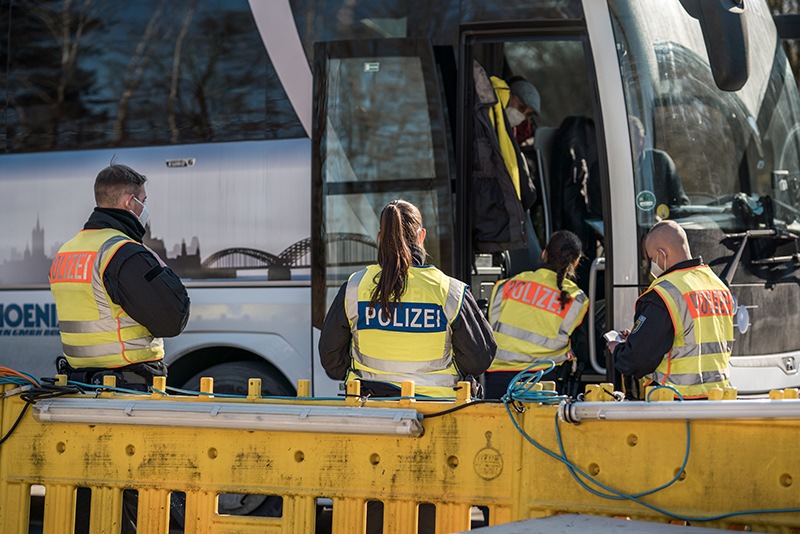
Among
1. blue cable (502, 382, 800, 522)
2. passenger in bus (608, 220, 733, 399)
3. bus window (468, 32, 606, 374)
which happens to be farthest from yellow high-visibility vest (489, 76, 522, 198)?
blue cable (502, 382, 800, 522)

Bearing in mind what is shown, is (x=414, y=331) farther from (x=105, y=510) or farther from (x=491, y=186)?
(x=491, y=186)

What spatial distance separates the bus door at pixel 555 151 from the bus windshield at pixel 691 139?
219 mm

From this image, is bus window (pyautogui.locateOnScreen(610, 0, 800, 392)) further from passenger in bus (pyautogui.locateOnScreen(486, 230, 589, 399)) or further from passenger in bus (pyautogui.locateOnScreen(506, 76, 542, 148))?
passenger in bus (pyautogui.locateOnScreen(506, 76, 542, 148))

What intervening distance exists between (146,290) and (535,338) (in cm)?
256

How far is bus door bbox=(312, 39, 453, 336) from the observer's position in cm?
616

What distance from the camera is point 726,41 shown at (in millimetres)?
5074

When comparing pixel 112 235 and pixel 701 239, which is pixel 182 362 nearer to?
pixel 112 235

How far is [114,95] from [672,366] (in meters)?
3.68

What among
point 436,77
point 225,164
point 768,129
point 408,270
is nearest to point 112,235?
point 408,270

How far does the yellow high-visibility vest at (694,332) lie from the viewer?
16.4 feet

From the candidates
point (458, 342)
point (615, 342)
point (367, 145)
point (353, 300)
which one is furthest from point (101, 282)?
point (615, 342)

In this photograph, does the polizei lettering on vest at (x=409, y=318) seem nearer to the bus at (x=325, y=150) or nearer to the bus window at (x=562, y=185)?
the bus at (x=325, y=150)

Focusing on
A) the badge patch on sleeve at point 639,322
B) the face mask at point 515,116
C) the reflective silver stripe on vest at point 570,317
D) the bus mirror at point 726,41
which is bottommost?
the badge patch on sleeve at point 639,322

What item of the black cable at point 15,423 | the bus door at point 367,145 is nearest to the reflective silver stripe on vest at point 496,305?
the bus door at point 367,145
